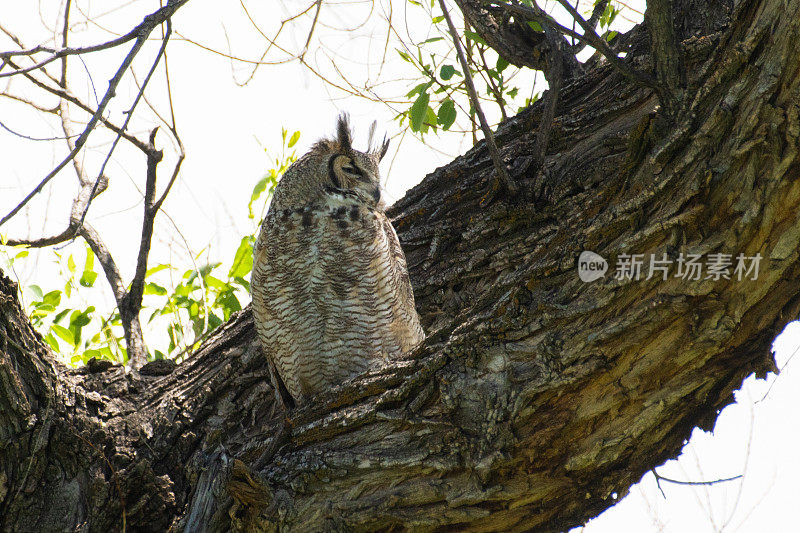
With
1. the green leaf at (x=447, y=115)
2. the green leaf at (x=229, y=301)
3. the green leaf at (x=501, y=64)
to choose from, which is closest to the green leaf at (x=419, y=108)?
the green leaf at (x=447, y=115)

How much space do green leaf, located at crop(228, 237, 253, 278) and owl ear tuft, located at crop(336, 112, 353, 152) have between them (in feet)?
2.06

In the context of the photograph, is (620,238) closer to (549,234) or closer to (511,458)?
(511,458)

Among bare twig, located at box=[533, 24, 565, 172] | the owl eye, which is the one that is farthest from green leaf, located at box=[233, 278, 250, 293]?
bare twig, located at box=[533, 24, 565, 172]

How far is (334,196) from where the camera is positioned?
293cm

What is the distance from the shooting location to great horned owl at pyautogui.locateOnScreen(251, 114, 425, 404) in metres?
2.77

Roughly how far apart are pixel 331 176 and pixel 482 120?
0.85 metres

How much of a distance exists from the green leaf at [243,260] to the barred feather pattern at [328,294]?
1.50ft

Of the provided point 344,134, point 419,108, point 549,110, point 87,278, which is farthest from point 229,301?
point 549,110

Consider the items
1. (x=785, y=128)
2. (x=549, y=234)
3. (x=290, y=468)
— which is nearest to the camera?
(x=785, y=128)

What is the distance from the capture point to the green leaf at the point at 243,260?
3.31m

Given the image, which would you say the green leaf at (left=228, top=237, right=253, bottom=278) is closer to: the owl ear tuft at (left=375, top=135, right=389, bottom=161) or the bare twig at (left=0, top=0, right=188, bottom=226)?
the owl ear tuft at (left=375, top=135, right=389, bottom=161)

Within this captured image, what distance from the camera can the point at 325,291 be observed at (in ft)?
9.07

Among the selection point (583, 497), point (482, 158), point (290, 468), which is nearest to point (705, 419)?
point (583, 497)

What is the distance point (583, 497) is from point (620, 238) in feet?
2.35
